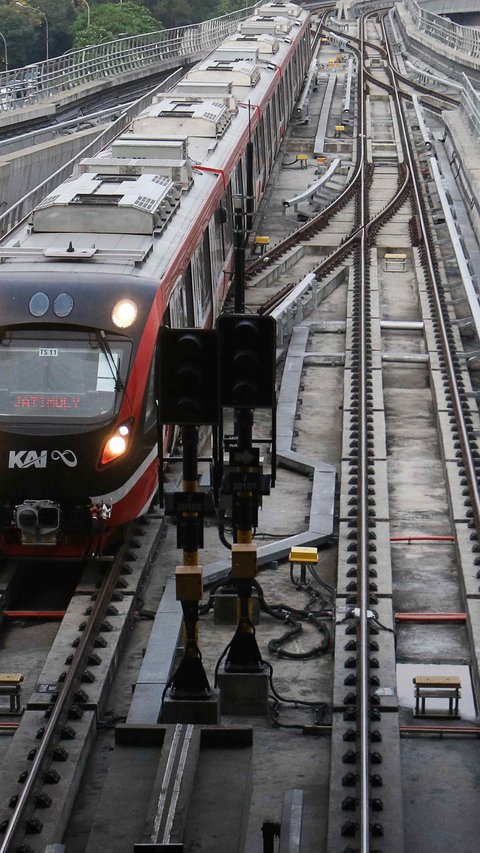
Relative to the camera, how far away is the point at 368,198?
33750 millimetres

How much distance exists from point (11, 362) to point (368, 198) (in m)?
21.9

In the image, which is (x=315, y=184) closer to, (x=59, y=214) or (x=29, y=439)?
(x=59, y=214)

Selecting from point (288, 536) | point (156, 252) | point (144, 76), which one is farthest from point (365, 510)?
point (144, 76)

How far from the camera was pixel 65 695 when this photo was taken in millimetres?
10609

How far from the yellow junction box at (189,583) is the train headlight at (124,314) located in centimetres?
338

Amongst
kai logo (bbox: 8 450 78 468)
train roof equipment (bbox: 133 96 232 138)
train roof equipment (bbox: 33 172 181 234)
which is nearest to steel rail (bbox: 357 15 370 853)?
kai logo (bbox: 8 450 78 468)

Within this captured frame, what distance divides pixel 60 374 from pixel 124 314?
0.76m

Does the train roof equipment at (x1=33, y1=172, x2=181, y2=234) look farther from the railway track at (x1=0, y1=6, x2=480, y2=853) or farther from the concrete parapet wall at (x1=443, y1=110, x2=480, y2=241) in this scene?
the concrete parapet wall at (x1=443, y1=110, x2=480, y2=241)

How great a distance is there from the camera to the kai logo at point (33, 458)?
12.5 m

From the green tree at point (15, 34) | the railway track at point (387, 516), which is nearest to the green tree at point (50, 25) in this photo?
the green tree at point (15, 34)

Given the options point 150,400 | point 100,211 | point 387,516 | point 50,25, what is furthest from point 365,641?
point 50,25

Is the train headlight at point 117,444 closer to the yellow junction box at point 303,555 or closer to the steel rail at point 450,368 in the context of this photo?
the yellow junction box at point 303,555

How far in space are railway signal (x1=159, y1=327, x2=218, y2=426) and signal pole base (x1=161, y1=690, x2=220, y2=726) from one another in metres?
1.78

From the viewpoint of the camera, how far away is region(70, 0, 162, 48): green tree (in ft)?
294
